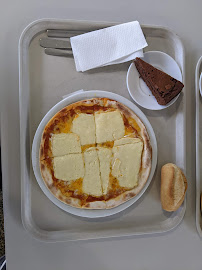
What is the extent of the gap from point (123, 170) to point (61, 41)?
26.5 inches

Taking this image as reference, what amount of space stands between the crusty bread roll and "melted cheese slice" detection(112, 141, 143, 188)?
0.44ft

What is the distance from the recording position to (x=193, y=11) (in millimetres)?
1462

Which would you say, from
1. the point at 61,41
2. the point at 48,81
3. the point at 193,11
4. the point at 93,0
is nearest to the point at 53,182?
the point at 48,81

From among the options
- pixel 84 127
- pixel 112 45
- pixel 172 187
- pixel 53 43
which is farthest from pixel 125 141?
pixel 53 43

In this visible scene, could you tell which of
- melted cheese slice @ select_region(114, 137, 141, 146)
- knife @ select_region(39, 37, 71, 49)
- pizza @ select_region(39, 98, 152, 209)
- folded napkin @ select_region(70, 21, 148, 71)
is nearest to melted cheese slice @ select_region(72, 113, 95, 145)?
pizza @ select_region(39, 98, 152, 209)

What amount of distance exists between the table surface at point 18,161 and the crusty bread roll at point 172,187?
128 mm

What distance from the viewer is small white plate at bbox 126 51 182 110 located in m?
1.35

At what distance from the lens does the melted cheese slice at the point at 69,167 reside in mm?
1281

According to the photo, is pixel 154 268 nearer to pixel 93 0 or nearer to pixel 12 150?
pixel 12 150

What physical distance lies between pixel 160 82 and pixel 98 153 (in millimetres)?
447

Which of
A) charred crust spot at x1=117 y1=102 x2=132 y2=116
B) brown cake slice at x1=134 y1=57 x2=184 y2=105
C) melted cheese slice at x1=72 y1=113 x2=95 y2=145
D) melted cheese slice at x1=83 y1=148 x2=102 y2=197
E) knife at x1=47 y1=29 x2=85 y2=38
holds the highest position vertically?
knife at x1=47 y1=29 x2=85 y2=38

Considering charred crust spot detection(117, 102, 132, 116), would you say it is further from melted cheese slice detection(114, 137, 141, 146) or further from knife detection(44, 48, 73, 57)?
knife detection(44, 48, 73, 57)

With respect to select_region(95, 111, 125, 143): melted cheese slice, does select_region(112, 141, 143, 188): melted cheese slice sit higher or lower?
lower

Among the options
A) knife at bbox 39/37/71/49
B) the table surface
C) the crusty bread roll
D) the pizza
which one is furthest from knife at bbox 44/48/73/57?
the crusty bread roll
